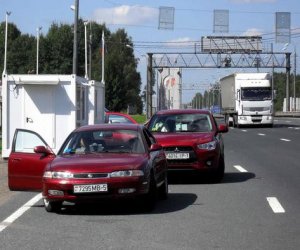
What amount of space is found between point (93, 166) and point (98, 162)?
18 centimetres

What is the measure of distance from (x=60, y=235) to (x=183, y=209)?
2.79 meters

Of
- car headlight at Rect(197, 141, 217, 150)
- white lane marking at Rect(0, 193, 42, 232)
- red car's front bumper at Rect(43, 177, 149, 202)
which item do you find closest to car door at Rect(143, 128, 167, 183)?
red car's front bumper at Rect(43, 177, 149, 202)

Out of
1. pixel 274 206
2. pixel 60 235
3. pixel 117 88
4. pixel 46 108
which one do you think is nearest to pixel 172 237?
pixel 60 235

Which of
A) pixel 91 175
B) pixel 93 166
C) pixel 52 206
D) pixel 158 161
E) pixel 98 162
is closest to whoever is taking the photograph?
pixel 91 175

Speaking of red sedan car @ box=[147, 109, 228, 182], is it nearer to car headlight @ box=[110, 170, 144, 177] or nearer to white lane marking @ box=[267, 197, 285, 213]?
white lane marking @ box=[267, 197, 285, 213]

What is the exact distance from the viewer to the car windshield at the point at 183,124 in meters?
15.8

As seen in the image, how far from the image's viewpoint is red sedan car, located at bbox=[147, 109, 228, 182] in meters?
14.6

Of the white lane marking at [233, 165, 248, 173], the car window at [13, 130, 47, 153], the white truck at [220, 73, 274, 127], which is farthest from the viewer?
the white truck at [220, 73, 274, 127]

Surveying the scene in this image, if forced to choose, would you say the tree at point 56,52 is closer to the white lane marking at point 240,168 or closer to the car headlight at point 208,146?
the white lane marking at point 240,168

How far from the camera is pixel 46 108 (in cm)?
2009

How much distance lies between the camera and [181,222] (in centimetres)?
965

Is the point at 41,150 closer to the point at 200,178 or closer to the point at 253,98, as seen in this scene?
the point at 200,178

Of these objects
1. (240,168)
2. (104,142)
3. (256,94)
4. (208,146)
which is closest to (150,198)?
(104,142)

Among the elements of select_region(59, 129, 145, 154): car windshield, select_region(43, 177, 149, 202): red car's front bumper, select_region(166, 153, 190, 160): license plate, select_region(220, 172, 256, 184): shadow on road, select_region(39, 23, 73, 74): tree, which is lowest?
select_region(220, 172, 256, 184): shadow on road
